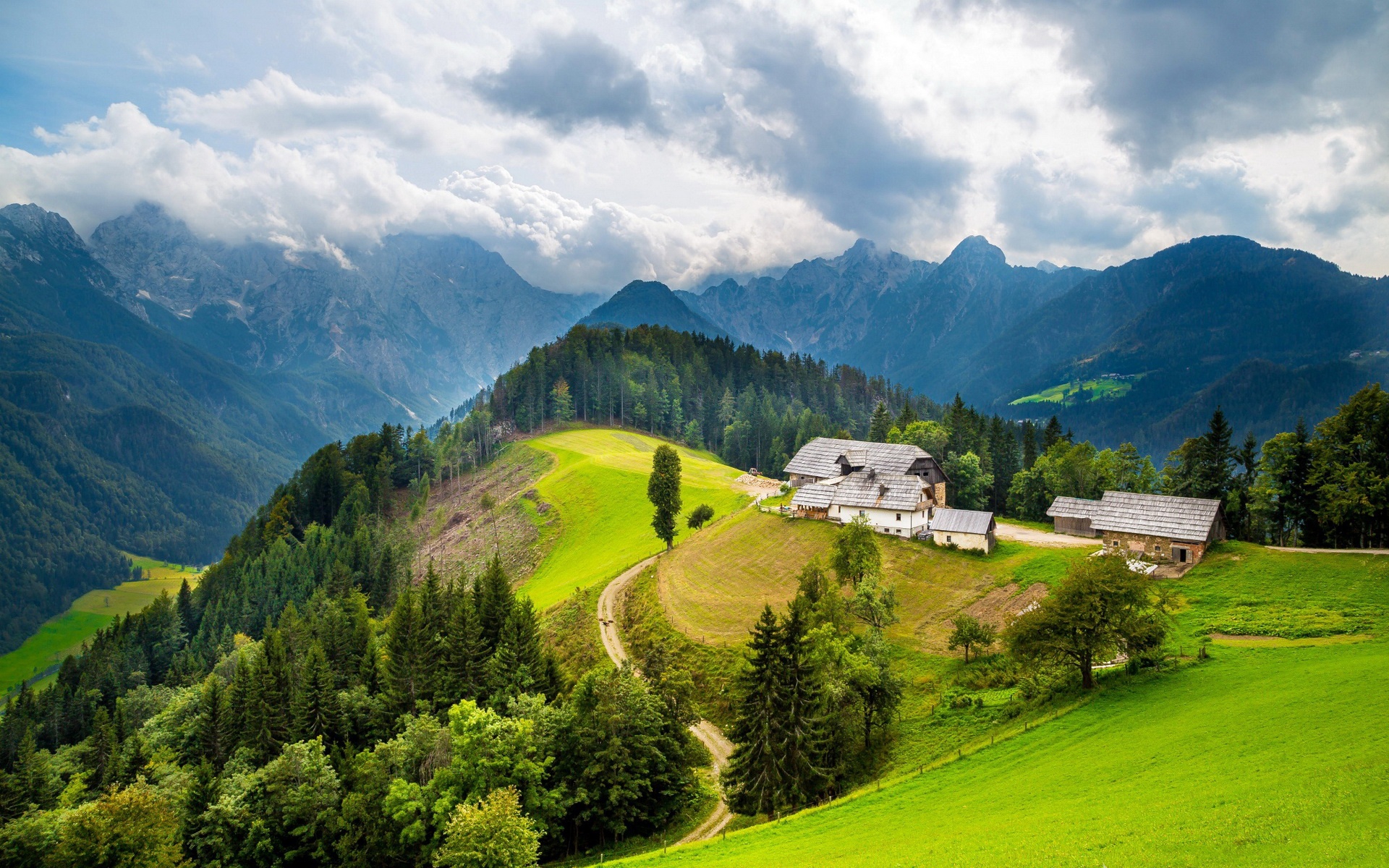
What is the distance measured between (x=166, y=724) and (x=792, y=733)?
70678 millimetres

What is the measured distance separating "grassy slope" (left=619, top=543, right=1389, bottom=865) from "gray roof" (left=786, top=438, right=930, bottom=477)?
144ft

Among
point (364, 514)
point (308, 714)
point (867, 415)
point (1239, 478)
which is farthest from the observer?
point (867, 415)

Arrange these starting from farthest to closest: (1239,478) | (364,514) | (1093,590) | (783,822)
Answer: (364,514) < (1239,478) < (1093,590) < (783,822)

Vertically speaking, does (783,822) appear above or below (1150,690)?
below

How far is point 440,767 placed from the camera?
43.8m

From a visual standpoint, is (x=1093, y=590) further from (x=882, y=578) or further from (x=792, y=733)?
(x=882, y=578)

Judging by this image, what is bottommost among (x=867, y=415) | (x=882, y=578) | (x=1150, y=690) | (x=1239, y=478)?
(x=1150, y=690)

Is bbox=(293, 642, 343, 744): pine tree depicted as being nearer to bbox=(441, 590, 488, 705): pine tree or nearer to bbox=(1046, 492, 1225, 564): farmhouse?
bbox=(441, 590, 488, 705): pine tree

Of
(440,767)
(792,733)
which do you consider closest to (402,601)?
(440,767)

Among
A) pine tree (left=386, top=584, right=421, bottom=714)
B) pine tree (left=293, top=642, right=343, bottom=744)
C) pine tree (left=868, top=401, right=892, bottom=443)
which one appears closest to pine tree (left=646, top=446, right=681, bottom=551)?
pine tree (left=386, top=584, right=421, bottom=714)

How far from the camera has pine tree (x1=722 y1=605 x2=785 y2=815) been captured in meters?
41.1

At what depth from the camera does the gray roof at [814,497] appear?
3248 inches

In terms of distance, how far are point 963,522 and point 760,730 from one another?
39.2 metres

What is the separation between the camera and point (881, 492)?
7762 cm
